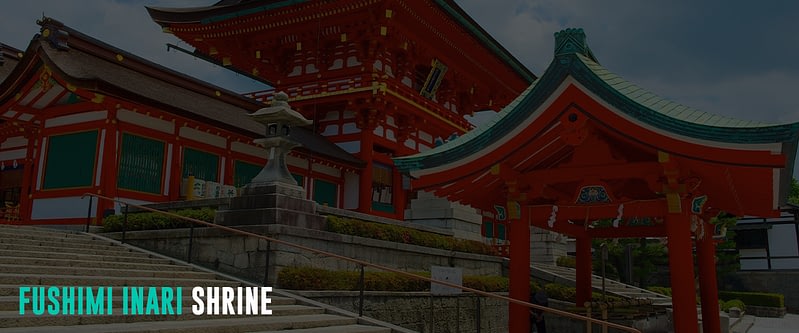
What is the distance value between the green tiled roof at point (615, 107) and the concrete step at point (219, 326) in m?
3.08

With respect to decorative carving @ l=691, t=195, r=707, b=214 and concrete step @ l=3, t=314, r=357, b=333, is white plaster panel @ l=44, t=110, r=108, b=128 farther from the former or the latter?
decorative carving @ l=691, t=195, r=707, b=214

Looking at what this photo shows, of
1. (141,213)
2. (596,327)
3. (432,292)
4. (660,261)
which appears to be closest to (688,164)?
(596,327)

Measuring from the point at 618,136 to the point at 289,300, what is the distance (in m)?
6.07

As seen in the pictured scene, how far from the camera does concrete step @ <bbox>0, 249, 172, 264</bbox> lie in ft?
33.0

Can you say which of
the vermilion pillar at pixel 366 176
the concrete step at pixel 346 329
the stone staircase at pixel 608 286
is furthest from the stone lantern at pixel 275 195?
the vermilion pillar at pixel 366 176

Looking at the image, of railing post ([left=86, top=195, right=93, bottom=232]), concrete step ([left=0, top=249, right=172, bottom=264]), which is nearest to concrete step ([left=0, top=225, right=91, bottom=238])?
railing post ([left=86, top=195, right=93, bottom=232])

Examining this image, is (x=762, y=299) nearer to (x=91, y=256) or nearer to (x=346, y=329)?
(x=346, y=329)

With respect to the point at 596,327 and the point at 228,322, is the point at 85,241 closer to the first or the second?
the point at 228,322

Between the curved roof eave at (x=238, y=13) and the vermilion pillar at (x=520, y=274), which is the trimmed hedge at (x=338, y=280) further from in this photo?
the curved roof eave at (x=238, y=13)

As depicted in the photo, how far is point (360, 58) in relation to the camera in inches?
973

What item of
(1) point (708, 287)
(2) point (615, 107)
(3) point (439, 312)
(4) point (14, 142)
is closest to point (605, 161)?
(2) point (615, 107)

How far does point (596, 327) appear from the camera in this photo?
11.7m

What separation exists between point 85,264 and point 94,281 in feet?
4.81

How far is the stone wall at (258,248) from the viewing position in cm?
1133
